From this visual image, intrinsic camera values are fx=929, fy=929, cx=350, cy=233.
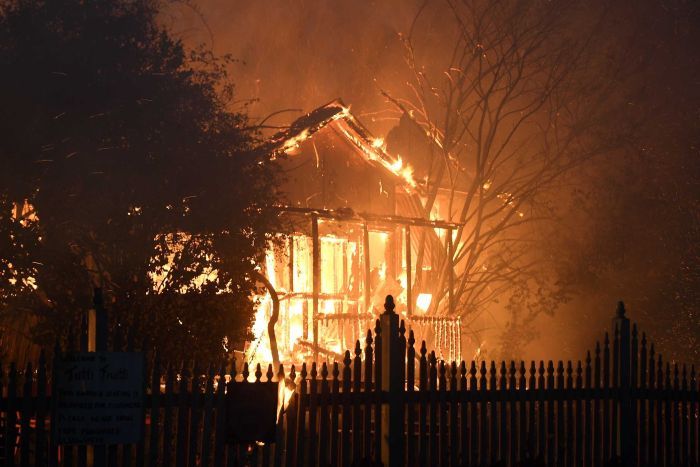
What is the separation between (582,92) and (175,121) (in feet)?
53.0

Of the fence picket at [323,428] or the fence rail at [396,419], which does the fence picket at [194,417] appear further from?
the fence picket at [323,428]

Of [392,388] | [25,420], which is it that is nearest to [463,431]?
[392,388]

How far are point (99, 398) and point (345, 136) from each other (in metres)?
14.1

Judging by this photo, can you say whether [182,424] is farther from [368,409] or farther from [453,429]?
[453,429]

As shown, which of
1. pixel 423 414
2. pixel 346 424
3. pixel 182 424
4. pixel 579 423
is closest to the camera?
pixel 182 424

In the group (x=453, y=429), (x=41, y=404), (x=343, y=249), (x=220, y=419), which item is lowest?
(x=453, y=429)

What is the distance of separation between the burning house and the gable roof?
2cm

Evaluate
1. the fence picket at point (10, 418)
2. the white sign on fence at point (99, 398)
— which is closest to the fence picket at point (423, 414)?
the white sign on fence at point (99, 398)

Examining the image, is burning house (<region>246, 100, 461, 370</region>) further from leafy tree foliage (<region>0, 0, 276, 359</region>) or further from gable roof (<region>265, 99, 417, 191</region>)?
leafy tree foliage (<region>0, 0, 276, 359</region>)

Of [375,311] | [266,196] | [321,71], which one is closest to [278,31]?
[321,71]

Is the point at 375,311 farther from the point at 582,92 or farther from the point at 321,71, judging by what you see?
the point at 321,71

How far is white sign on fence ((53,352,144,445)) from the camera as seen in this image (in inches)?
298

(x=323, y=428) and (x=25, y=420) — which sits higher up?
(x=25, y=420)

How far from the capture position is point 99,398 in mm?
7699
